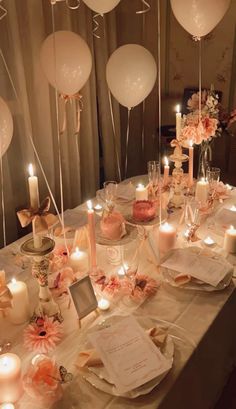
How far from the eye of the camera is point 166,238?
153cm

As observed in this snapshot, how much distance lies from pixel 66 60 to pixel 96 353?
54.2 inches

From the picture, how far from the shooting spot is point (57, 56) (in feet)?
6.04

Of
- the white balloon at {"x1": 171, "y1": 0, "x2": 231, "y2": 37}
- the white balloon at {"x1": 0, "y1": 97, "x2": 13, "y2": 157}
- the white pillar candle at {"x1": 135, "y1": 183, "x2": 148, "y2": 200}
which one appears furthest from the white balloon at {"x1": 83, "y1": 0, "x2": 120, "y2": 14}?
the white pillar candle at {"x1": 135, "y1": 183, "x2": 148, "y2": 200}

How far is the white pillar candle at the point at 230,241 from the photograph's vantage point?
5.02 ft

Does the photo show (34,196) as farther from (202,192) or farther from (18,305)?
(202,192)

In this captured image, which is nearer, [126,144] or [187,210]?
[187,210]

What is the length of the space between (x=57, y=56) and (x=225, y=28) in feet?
6.72

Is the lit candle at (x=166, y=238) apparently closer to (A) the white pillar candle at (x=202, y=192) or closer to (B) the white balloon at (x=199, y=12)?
(A) the white pillar candle at (x=202, y=192)

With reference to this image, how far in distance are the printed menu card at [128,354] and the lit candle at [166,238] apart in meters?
0.44

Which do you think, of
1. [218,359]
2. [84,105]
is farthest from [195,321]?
[84,105]

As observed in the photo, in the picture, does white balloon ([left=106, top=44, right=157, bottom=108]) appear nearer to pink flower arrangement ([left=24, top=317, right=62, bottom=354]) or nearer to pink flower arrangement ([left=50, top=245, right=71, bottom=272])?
pink flower arrangement ([left=50, top=245, right=71, bottom=272])

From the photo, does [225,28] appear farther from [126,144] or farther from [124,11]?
[126,144]

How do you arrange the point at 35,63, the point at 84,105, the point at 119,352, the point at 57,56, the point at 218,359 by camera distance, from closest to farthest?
the point at 119,352, the point at 218,359, the point at 57,56, the point at 35,63, the point at 84,105

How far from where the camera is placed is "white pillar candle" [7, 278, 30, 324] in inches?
46.2
